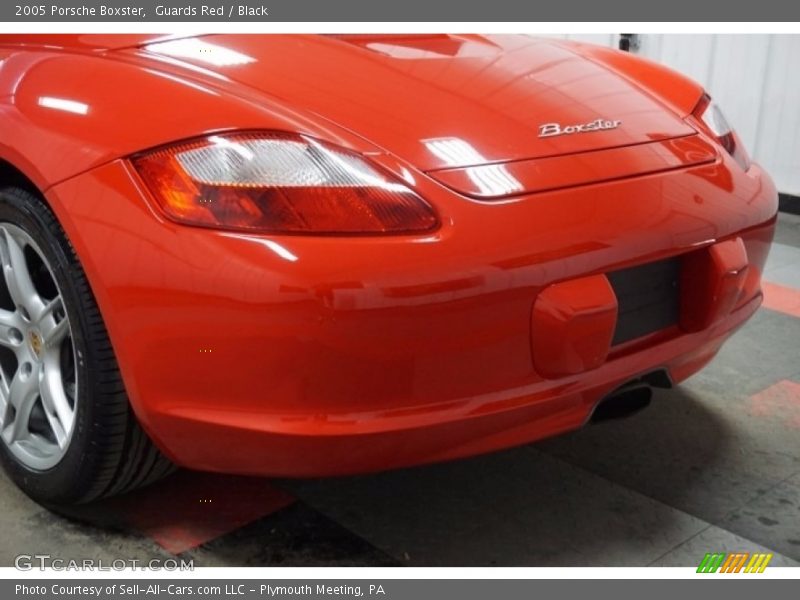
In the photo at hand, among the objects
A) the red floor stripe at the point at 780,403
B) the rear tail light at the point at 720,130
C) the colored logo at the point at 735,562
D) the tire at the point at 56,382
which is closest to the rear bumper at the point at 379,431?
the tire at the point at 56,382

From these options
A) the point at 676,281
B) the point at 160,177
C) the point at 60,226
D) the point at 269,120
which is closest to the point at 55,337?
the point at 60,226

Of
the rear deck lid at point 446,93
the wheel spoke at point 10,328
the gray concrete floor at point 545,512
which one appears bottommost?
the gray concrete floor at point 545,512

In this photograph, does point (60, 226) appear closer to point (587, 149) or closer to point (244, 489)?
point (244, 489)

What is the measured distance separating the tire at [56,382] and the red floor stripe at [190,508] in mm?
87

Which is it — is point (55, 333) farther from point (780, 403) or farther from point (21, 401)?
point (780, 403)

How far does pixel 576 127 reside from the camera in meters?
1.89

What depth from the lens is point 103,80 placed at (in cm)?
179

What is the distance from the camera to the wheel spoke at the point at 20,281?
76.8 inches

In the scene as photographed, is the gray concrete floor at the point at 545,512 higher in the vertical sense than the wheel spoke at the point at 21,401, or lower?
lower

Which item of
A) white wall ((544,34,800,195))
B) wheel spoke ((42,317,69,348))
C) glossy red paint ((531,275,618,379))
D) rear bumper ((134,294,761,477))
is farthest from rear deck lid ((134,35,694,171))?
→ white wall ((544,34,800,195))

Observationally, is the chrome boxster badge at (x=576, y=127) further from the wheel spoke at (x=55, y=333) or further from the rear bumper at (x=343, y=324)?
the wheel spoke at (x=55, y=333)

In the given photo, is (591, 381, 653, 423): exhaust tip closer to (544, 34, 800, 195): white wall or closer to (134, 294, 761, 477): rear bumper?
(134, 294, 761, 477): rear bumper

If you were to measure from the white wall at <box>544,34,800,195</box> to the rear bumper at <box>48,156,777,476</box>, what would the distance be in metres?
3.48

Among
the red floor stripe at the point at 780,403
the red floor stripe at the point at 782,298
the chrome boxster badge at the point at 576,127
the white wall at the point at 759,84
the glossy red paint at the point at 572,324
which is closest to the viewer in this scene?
the glossy red paint at the point at 572,324
